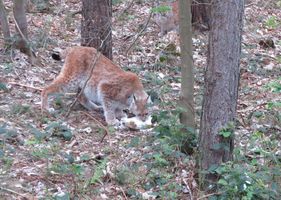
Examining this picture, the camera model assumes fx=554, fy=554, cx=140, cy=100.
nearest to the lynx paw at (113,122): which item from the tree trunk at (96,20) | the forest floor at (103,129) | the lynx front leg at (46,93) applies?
the forest floor at (103,129)

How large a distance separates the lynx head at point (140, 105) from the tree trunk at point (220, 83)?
7.07 ft

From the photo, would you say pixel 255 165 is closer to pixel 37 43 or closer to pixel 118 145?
pixel 118 145

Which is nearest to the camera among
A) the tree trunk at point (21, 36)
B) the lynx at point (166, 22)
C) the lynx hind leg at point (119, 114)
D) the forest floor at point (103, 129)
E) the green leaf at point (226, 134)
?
the green leaf at point (226, 134)

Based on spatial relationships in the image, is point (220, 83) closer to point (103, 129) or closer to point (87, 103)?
point (103, 129)

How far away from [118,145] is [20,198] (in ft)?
6.50

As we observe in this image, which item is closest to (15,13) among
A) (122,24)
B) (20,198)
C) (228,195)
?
(122,24)

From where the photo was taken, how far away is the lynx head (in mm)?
7832

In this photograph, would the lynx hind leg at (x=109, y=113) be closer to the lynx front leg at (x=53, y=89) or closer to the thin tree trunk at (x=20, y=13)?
the lynx front leg at (x=53, y=89)

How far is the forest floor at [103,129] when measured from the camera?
5652 mm

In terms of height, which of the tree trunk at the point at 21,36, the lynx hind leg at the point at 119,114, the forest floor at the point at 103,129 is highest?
the tree trunk at the point at 21,36

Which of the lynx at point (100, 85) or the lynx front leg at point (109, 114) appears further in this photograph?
the lynx at point (100, 85)

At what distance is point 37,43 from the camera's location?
35.7ft

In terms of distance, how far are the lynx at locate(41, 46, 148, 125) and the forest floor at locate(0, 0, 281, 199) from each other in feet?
0.66

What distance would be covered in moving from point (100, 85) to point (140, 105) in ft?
2.52
